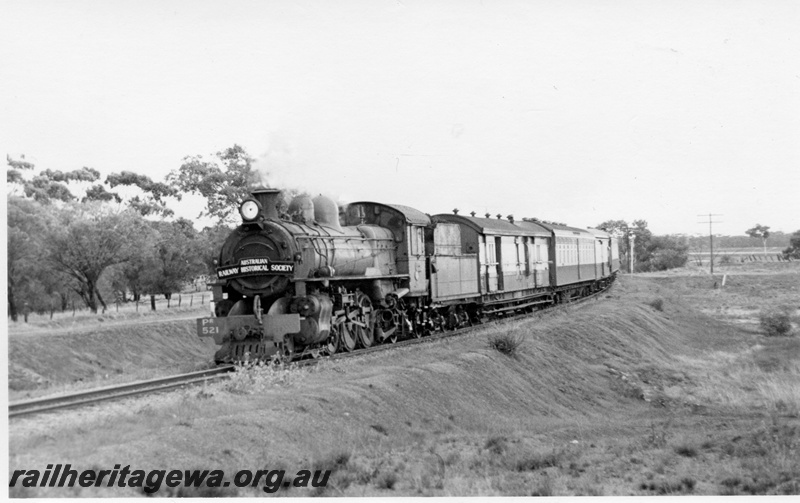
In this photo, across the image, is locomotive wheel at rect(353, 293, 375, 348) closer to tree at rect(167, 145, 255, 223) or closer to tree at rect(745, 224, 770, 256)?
tree at rect(167, 145, 255, 223)

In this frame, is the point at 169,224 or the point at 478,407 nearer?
the point at 478,407

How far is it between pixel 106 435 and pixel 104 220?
15.6m

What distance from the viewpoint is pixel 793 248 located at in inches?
1983

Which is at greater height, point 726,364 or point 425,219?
point 425,219

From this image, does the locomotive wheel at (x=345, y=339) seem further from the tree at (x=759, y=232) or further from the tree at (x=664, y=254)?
the tree at (x=664, y=254)

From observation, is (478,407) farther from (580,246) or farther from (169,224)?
(580,246)

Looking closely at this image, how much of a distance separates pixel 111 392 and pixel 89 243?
1109cm

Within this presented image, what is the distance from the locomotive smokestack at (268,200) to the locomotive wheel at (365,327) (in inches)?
126

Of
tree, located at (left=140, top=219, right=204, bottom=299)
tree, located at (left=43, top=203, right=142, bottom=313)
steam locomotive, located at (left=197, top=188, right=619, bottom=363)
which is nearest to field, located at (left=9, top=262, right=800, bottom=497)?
steam locomotive, located at (left=197, top=188, right=619, bottom=363)

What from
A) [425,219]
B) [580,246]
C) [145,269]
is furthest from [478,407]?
[580,246]

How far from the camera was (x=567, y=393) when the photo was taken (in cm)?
→ 1928

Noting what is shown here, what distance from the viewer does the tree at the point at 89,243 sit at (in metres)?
20.1

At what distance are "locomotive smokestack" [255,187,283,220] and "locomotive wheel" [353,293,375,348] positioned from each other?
319 cm

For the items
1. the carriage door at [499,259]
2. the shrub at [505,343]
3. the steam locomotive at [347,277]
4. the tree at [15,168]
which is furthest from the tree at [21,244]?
the carriage door at [499,259]
